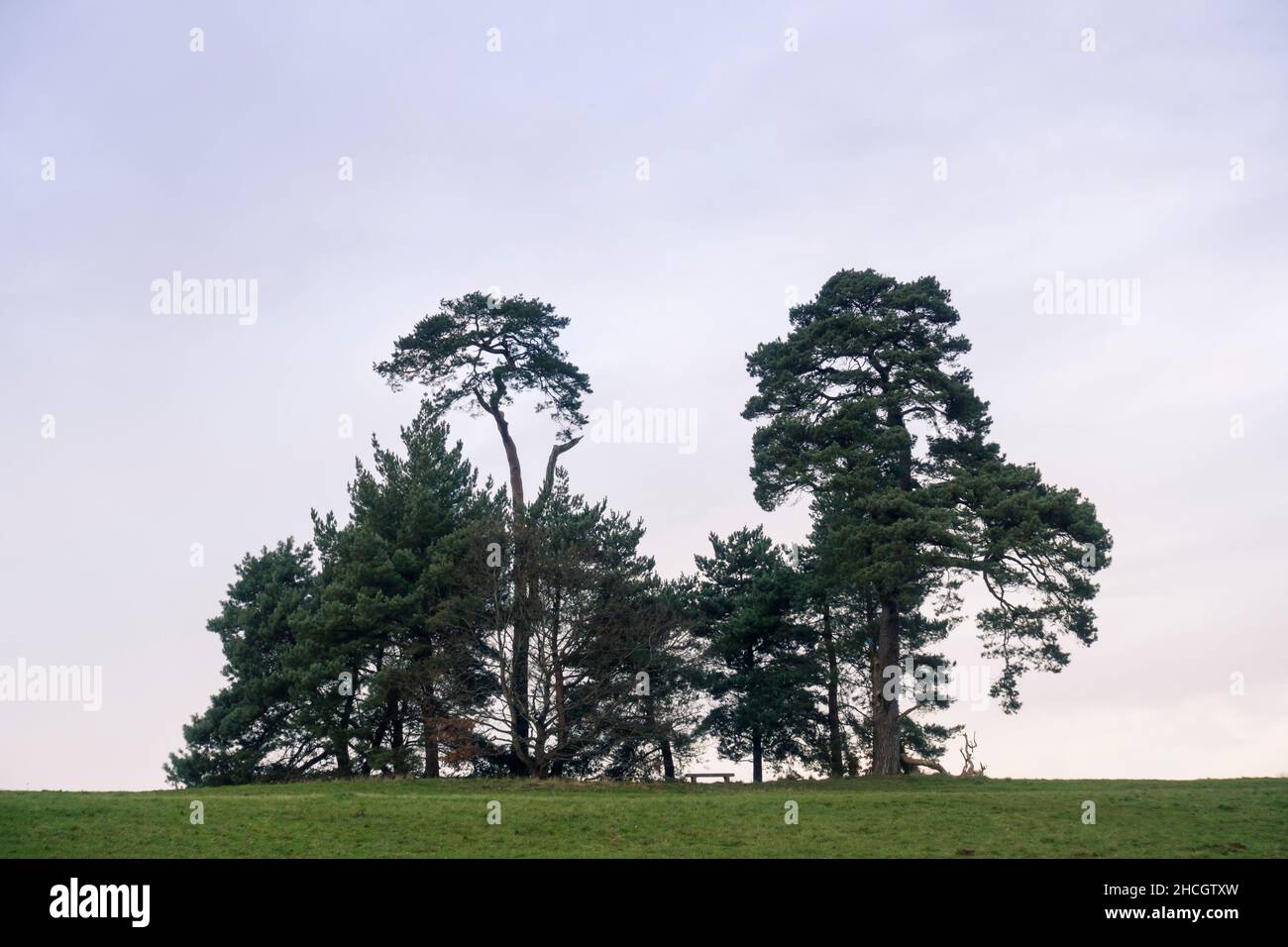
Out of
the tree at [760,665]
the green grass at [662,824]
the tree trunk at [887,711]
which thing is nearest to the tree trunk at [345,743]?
the green grass at [662,824]

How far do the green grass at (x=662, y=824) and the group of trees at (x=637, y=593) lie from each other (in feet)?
24.0

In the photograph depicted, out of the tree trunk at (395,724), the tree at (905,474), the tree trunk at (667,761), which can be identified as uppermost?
the tree at (905,474)

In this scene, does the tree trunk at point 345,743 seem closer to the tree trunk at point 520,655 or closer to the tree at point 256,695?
the tree at point 256,695

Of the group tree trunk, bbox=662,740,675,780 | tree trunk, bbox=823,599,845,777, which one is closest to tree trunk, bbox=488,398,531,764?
tree trunk, bbox=662,740,675,780

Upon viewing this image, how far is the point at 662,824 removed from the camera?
2788 centimetres

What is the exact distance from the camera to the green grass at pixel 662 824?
80.5 ft

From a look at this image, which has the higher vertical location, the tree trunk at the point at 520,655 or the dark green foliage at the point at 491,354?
the dark green foliage at the point at 491,354

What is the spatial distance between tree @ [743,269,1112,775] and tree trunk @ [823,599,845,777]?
535 centimetres

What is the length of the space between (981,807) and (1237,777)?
12.6 metres

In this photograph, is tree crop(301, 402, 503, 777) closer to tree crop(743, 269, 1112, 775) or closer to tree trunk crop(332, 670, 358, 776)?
tree trunk crop(332, 670, 358, 776)

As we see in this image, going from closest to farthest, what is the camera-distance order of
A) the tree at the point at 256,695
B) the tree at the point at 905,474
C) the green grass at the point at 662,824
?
1. the green grass at the point at 662,824
2. the tree at the point at 905,474
3. the tree at the point at 256,695

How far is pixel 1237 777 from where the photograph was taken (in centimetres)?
3791
